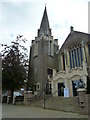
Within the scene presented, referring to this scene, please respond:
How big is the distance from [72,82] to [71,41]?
337 inches

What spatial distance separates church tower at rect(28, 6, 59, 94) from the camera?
75.6 ft

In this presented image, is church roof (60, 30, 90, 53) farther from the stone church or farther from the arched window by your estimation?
the arched window

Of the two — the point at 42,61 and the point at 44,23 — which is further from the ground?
the point at 44,23

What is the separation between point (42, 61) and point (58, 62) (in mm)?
3759

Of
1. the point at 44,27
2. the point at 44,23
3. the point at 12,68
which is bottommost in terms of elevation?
the point at 12,68

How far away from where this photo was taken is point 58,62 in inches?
996

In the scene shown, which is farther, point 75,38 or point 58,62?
point 58,62

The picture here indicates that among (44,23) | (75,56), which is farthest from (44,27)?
(75,56)

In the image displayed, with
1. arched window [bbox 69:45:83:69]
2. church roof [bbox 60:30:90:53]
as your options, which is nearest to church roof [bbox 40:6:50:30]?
church roof [bbox 60:30:90:53]

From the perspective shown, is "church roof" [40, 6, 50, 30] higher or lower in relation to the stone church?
higher

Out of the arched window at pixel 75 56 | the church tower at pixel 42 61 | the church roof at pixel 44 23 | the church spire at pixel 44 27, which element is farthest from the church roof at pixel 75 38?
the church roof at pixel 44 23

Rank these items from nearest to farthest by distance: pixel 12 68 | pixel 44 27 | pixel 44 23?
pixel 12 68 < pixel 44 27 < pixel 44 23

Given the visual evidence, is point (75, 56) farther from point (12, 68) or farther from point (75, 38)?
point (12, 68)

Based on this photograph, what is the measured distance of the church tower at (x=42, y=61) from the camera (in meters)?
23.0
